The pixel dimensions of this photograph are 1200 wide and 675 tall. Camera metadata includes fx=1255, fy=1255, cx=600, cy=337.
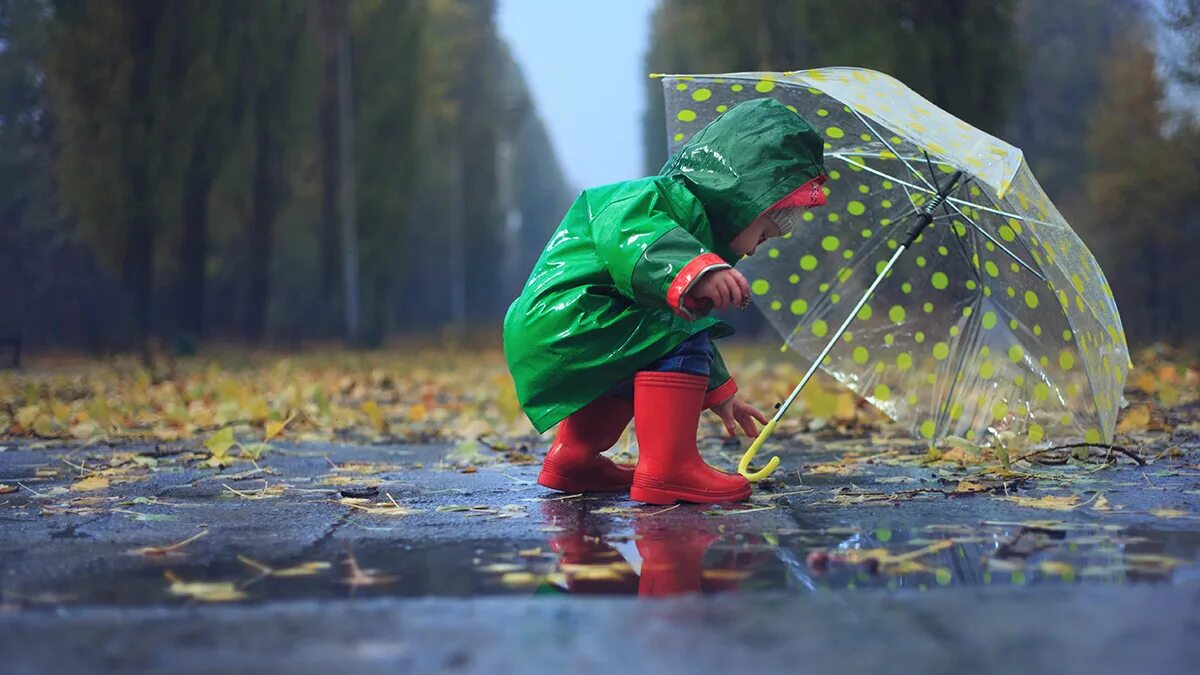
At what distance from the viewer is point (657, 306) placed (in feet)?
10.1

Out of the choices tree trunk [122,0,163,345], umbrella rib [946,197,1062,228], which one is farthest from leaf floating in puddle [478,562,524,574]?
tree trunk [122,0,163,345]

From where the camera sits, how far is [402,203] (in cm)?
2700

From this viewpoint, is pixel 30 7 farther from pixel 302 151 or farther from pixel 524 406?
pixel 524 406

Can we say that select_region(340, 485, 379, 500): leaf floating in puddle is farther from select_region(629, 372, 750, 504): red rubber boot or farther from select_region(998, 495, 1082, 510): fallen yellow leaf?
select_region(998, 495, 1082, 510): fallen yellow leaf

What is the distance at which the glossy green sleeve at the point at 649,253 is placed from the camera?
2.93 m

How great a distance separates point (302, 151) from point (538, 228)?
59777 mm

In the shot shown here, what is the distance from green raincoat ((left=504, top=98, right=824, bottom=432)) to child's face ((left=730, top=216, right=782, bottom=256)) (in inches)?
1.0

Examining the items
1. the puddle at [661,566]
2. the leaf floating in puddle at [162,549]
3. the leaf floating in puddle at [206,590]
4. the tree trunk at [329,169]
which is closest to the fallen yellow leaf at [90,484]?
the leaf floating in puddle at [162,549]

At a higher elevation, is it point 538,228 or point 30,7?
point 30,7

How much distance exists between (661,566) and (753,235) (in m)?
1.25

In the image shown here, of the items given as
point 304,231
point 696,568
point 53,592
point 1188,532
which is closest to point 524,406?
point 696,568

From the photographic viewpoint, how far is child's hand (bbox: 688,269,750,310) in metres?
2.89

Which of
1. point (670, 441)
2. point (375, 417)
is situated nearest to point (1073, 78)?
point (375, 417)

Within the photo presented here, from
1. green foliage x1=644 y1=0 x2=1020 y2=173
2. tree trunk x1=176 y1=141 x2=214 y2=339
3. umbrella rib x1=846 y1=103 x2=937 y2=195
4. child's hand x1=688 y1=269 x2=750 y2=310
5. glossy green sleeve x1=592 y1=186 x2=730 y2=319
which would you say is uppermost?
green foliage x1=644 y1=0 x2=1020 y2=173
